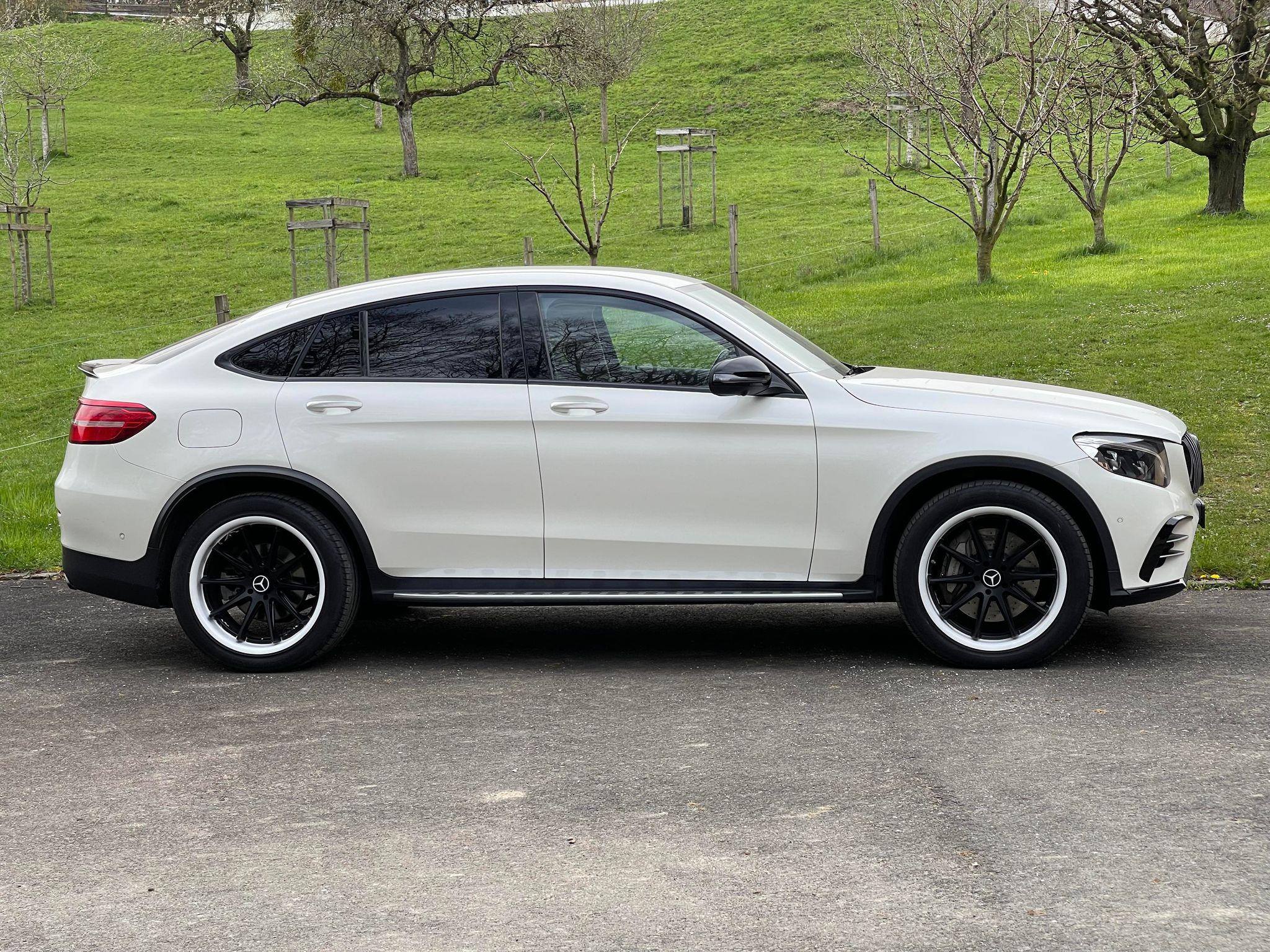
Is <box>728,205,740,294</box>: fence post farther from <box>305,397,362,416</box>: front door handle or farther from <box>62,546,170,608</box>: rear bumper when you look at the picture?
<box>62,546,170,608</box>: rear bumper

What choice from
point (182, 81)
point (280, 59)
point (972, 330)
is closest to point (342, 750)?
point (972, 330)

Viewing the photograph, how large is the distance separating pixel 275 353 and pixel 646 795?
2.87 metres

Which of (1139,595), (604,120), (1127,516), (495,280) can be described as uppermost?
(604,120)

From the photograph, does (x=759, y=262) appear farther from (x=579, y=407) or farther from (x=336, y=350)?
(x=579, y=407)

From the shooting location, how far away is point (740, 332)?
633 cm

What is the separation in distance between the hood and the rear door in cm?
145

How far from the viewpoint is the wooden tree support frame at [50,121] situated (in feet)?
146

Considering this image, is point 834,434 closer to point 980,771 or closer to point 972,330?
point 980,771

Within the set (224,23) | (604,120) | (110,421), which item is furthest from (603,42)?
(110,421)

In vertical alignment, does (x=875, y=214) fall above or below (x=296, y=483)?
above

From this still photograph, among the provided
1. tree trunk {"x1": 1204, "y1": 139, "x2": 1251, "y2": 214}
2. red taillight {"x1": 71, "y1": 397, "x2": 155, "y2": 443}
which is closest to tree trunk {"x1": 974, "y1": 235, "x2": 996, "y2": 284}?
tree trunk {"x1": 1204, "y1": 139, "x2": 1251, "y2": 214}

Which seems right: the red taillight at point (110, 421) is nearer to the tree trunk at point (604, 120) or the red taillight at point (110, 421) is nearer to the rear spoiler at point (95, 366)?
the rear spoiler at point (95, 366)

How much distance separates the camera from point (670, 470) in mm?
6188

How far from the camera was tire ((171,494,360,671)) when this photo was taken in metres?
6.37
